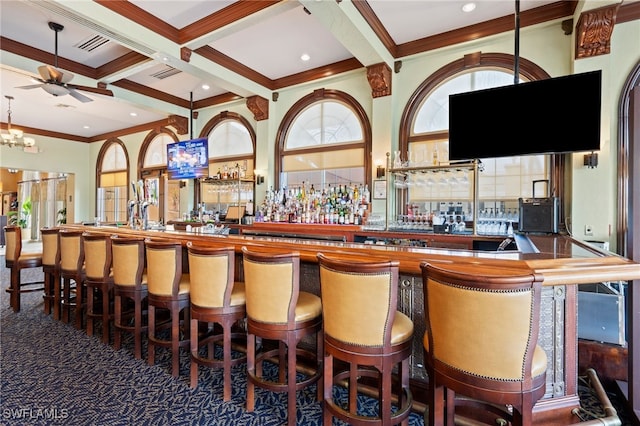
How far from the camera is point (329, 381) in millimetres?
1775

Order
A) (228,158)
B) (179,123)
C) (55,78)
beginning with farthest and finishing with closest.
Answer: (179,123) < (228,158) < (55,78)

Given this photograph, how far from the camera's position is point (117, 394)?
7.59 feet

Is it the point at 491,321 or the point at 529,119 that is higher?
the point at 529,119

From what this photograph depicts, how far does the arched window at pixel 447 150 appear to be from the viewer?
13.9ft

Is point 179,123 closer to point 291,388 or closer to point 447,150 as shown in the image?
point 447,150

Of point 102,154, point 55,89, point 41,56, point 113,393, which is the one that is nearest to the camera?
point 113,393

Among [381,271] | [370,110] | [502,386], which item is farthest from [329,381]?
[370,110]

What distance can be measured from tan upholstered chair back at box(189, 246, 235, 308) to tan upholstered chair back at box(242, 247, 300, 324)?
1.11ft

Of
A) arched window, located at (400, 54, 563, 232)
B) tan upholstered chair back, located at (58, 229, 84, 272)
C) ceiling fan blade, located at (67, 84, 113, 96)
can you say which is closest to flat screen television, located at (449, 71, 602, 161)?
arched window, located at (400, 54, 563, 232)

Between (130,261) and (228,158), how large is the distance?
4.89 meters

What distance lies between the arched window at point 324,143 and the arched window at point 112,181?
19.8 feet

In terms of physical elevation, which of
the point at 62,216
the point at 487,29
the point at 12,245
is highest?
the point at 487,29

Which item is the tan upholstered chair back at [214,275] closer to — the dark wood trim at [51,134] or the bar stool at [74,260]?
the bar stool at [74,260]

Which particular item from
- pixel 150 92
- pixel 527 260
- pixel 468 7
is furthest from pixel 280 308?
pixel 150 92
